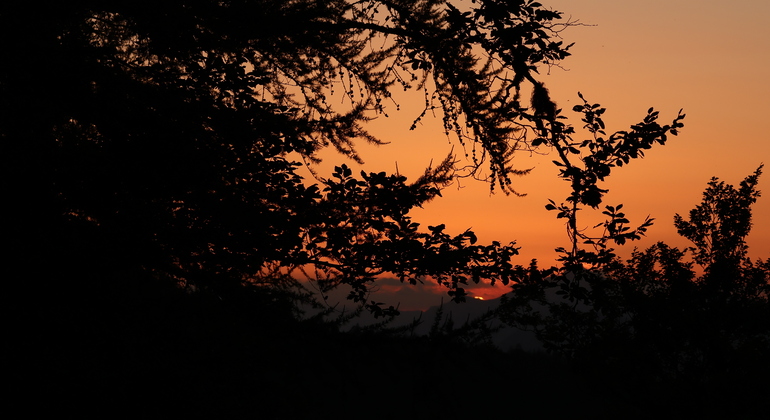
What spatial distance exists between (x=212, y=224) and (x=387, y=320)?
1.84 metres

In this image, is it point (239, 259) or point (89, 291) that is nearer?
point (89, 291)

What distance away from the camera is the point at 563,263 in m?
5.28

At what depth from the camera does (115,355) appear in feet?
16.4

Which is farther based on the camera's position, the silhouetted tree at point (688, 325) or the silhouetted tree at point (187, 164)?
the silhouetted tree at point (688, 325)

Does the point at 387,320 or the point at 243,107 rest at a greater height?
Result: the point at 243,107

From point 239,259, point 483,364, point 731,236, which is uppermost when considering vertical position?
point 731,236

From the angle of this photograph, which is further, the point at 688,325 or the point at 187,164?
the point at 688,325

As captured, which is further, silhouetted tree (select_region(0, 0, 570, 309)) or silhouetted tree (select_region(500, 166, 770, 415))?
silhouetted tree (select_region(500, 166, 770, 415))

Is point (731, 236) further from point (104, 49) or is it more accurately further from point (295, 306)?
point (104, 49)

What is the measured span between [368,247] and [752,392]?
36.8ft

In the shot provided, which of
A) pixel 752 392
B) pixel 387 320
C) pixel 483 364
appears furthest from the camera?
pixel 752 392

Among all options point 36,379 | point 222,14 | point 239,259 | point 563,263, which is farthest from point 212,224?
point 563,263

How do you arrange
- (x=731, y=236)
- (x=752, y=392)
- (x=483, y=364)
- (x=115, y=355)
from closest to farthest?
(x=483, y=364), (x=115, y=355), (x=752, y=392), (x=731, y=236)

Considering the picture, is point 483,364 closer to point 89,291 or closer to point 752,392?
point 89,291
